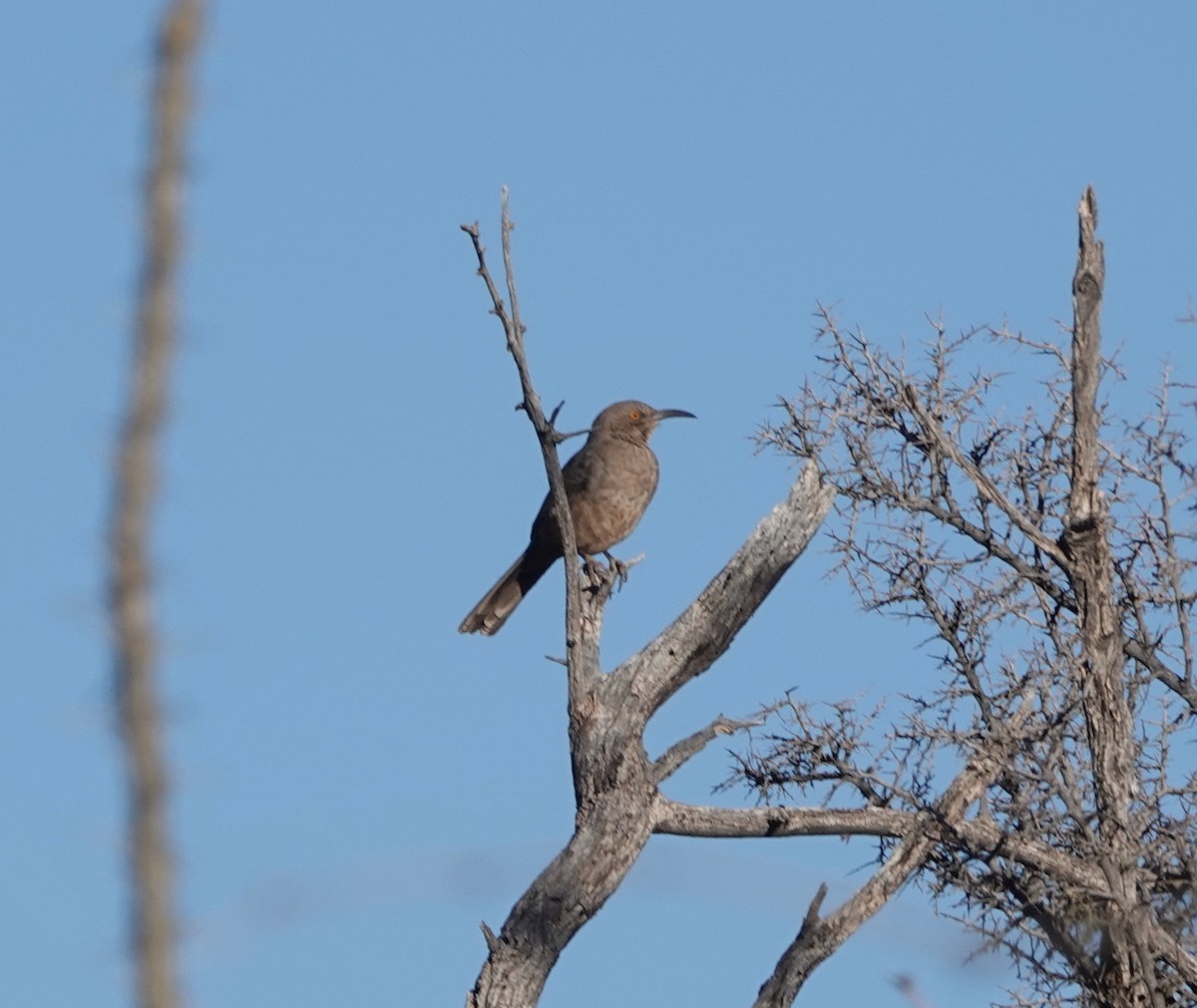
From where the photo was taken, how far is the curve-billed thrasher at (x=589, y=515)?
8.62 m

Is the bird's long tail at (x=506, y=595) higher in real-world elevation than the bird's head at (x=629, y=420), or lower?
lower

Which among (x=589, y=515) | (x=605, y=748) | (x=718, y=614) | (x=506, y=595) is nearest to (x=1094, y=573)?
(x=718, y=614)

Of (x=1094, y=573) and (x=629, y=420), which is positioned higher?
(x=629, y=420)

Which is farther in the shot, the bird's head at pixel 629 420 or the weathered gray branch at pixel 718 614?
the bird's head at pixel 629 420

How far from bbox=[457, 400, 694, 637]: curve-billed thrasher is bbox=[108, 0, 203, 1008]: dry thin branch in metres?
7.85

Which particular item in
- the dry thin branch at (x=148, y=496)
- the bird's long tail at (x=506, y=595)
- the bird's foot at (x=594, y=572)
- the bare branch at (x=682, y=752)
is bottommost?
the dry thin branch at (x=148, y=496)

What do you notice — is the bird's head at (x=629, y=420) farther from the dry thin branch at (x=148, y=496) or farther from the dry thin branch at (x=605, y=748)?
the dry thin branch at (x=148, y=496)

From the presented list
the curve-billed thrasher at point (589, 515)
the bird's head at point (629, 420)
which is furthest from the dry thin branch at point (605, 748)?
the bird's head at point (629, 420)

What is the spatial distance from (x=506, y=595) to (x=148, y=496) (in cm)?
816

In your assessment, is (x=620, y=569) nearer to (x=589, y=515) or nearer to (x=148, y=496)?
(x=589, y=515)

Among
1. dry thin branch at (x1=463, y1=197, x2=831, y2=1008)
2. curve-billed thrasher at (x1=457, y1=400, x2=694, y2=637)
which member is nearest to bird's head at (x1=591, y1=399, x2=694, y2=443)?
curve-billed thrasher at (x1=457, y1=400, x2=694, y2=637)

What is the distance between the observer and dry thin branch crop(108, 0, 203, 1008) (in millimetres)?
534

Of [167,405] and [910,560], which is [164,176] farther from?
[910,560]

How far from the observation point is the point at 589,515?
28.4 feet
